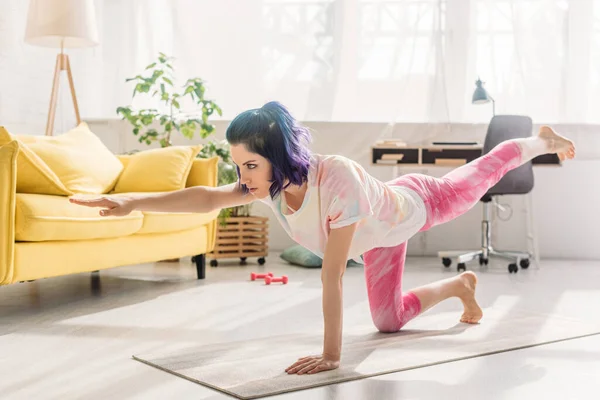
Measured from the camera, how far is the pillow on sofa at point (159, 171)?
386cm

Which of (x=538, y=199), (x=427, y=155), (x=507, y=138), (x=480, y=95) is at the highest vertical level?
(x=480, y=95)

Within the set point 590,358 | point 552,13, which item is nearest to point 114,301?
point 590,358

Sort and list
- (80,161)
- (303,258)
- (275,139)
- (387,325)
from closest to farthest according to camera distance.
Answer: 1. (275,139)
2. (387,325)
3. (80,161)
4. (303,258)

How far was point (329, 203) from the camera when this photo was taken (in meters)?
1.98

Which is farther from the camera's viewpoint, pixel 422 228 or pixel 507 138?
pixel 507 138

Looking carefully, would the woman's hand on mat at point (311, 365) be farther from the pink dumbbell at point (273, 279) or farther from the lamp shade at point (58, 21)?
the lamp shade at point (58, 21)

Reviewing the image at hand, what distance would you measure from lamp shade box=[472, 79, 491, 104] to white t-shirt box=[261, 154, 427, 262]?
2.94m

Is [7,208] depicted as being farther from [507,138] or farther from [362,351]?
[507,138]

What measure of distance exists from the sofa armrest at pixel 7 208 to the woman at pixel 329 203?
852 mm

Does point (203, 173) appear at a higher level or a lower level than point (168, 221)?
higher

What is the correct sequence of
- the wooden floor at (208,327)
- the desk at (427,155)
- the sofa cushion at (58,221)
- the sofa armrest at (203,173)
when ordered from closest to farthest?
1. the wooden floor at (208,327)
2. the sofa cushion at (58,221)
3. the sofa armrest at (203,173)
4. the desk at (427,155)

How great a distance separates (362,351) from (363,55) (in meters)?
3.70

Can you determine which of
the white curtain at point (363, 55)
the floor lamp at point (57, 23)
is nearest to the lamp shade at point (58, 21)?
the floor lamp at point (57, 23)

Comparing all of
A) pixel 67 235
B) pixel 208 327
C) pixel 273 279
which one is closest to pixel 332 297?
pixel 208 327
